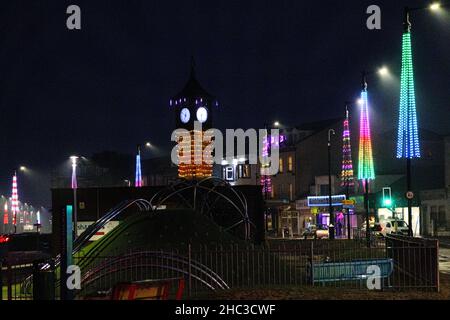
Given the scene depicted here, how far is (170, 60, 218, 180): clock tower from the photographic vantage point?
173 feet

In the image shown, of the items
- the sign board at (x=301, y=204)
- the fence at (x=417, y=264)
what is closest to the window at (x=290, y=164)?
the sign board at (x=301, y=204)

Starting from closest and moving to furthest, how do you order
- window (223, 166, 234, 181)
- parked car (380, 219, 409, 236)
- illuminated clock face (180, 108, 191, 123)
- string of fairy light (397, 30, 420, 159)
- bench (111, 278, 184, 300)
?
bench (111, 278, 184, 300), string of fairy light (397, 30, 420, 159), parked car (380, 219, 409, 236), illuminated clock face (180, 108, 191, 123), window (223, 166, 234, 181)

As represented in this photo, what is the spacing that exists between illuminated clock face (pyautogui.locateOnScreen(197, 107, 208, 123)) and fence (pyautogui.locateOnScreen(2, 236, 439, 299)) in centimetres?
3055

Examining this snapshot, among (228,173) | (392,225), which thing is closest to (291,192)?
(228,173)

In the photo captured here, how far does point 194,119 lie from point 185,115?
0.88 metres

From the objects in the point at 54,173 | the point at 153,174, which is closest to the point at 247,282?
the point at 54,173

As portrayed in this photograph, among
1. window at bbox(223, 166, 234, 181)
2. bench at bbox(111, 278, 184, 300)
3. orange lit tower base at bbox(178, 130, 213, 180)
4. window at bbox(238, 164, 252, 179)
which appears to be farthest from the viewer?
window at bbox(238, 164, 252, 179)

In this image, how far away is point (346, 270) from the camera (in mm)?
23625

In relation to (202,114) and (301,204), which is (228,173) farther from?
(202,114)

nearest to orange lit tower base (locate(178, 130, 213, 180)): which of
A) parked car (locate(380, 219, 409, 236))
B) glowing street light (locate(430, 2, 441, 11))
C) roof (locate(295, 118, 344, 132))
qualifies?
parked car (locate(380, 219, 409, 236))

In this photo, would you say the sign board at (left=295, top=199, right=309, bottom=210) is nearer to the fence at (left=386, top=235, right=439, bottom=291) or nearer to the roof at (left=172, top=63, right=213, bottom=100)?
the roof at (left=172, top=63, right=213, bottom=100)

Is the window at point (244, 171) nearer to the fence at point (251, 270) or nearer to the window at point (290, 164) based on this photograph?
the window at point (290, 164)
